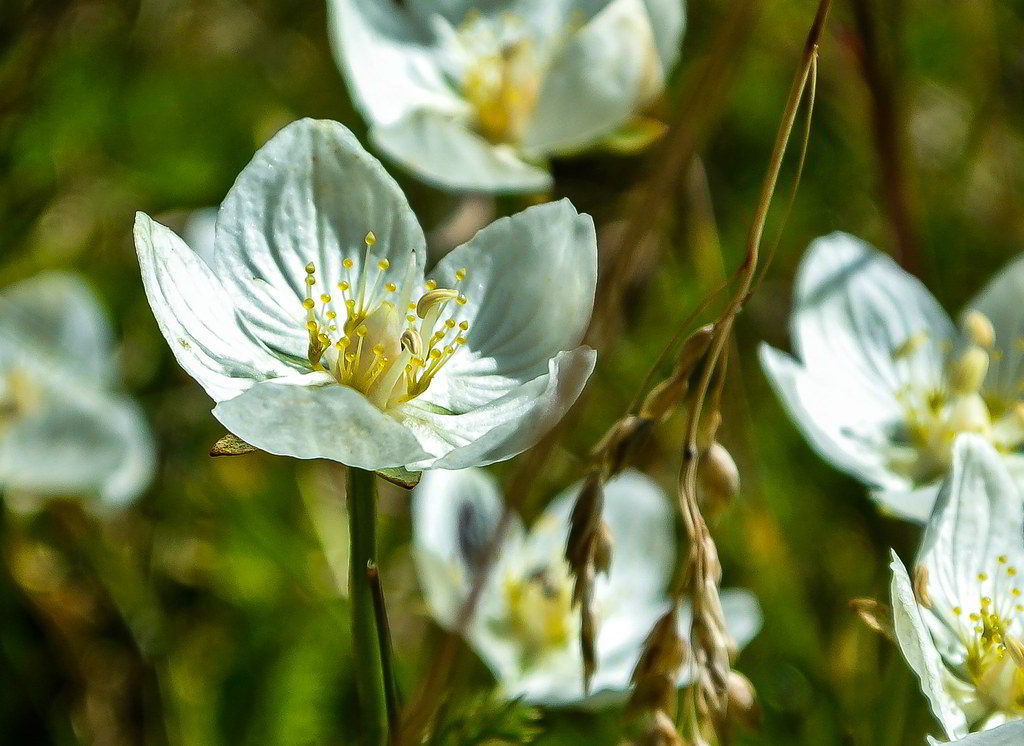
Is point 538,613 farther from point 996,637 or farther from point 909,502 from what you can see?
point 996,637

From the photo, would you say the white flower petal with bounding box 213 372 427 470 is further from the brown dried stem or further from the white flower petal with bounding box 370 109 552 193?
the white flower petal with bounding box 370 109 552 193

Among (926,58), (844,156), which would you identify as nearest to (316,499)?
(844,156)

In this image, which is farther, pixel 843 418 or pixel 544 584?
pixel 544 584

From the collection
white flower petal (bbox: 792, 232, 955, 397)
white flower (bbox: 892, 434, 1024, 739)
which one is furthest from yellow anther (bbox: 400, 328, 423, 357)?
white flower petal (bbox: 792, 232, 955, 397)

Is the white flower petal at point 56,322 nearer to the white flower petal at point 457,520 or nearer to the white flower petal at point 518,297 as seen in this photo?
the white flower petal at point 457,520

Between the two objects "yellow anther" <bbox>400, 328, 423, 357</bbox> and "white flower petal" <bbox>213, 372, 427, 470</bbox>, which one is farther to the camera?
"yellow anther" <bbox>400, 328, 423, 357</bbox>

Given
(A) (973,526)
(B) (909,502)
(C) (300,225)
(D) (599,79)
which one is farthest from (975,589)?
(D) (599,79)

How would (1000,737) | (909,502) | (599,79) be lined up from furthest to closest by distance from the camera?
(599,79) < (909,502) < (1000,737)
